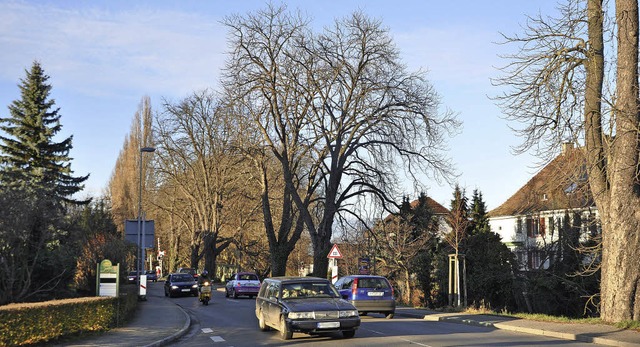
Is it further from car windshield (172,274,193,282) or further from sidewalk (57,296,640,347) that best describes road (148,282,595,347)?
car windshield (172,274,193,282)

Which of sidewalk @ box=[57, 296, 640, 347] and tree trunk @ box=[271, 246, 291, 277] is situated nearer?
sidewalk @ box=[57, 296, 640, 347]

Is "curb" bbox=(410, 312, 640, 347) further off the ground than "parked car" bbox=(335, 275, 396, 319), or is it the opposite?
"parked car" bbox=(335, 275, 396, 319)

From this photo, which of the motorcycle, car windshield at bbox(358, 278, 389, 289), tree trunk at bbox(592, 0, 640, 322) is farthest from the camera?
the motorcycle

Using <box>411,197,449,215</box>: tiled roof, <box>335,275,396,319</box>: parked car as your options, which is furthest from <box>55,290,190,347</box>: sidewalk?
<box>411,197,449,215</box>: tiled roof

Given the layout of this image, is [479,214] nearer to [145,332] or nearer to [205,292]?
[205,292]

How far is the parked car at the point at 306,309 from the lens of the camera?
616 inches

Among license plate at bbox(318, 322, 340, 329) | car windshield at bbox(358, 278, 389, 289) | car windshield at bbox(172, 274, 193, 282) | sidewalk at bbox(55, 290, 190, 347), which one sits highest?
car windshield at bbox(358, 278, 389, 289)

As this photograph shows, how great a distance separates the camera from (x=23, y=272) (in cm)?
2705

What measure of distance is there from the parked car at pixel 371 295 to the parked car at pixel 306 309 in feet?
18.3

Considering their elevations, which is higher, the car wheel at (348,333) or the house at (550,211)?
the house at (550,211)

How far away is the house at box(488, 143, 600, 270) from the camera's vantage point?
2080cm

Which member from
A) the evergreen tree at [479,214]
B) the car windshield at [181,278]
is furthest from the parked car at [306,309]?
the evergreen tree at [479,214]

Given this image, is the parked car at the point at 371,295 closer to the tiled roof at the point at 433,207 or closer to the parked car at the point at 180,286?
→ the tiled roof at the point at 433,207

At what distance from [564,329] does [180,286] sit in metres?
31.1
